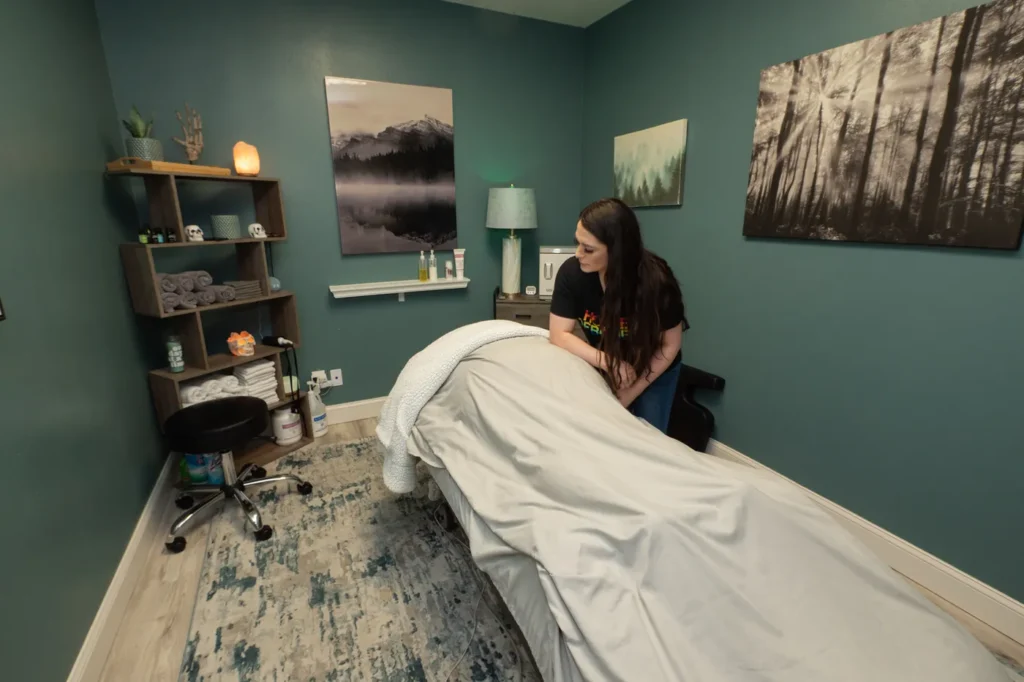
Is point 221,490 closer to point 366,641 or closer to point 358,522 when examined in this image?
point 358,522

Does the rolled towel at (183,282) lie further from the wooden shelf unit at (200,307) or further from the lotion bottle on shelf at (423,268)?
the lotion bottle on shelf at (423,268)

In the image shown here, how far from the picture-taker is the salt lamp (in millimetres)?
2217

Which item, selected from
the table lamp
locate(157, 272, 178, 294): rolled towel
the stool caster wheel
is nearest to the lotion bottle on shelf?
the table lamp

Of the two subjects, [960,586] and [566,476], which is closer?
[566,476]

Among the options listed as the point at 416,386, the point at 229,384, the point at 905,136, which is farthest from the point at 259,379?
the point at 905,136

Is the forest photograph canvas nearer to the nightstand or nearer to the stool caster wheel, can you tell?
the nightstand

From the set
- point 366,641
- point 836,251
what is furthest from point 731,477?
point 836,251

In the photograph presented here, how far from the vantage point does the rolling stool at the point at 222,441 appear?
1791mm

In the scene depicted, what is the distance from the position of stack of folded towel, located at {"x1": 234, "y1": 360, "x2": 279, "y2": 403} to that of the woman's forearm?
1596mm

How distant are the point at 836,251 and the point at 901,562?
3.97 ft

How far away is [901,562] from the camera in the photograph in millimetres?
1748

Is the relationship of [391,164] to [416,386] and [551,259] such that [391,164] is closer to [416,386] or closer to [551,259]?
[551,259]

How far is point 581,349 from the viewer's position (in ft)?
5.37

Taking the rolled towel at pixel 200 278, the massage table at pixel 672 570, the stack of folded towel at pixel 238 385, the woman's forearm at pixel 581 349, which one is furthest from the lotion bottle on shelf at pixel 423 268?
the massage table at pixel 672 570
